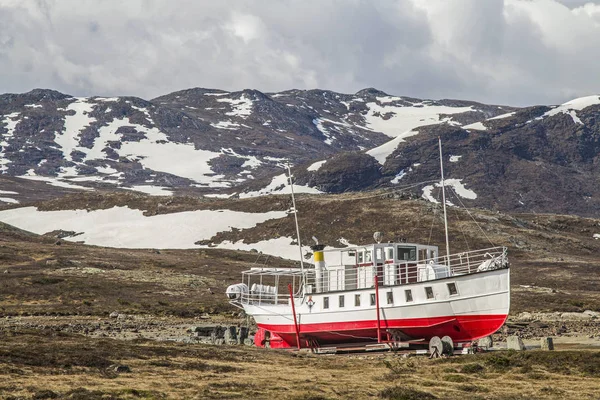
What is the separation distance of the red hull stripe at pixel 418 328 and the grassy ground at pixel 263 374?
7.54 ft

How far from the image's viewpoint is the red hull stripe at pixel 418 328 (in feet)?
140

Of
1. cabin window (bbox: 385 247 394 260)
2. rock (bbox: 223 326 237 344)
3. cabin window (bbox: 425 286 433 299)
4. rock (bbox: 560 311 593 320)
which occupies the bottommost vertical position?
rock (bbox: 223 326 237 344)

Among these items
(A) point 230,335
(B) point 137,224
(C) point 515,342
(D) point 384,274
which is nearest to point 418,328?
(D) point 384,274

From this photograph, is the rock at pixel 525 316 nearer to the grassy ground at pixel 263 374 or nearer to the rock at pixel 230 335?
the rock at pixel 230 335

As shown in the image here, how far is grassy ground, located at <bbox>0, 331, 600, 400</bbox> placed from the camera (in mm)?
28578

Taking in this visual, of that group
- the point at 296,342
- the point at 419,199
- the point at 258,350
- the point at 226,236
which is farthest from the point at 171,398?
the point at 419,199

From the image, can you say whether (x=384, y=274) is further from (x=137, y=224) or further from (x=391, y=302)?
(x=137, y=224)

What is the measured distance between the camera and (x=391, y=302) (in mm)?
45312

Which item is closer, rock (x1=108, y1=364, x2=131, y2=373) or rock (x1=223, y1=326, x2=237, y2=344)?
rock (x1=108, y1=364, x2=131, y2=373)

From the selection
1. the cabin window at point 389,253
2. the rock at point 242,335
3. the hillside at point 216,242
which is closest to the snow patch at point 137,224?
the hillside at point 216,242

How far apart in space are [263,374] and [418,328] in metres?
13.0

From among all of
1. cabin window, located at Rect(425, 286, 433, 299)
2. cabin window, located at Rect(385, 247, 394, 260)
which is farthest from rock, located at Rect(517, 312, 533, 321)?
cabin window, located at Rect(425, 286, 433, 299)

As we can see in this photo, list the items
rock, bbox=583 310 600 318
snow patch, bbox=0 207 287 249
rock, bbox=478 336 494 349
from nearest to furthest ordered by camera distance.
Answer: rock, bbox=478 336 494 349, rock, bbox=583 310 600 318, snow patch, bbox=0 207 287 249

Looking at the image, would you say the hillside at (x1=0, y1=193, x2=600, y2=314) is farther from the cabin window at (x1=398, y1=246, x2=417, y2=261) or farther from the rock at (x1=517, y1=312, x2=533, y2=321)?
the cabin window at (x1=398, y1=246, x2=417, y2=261)
